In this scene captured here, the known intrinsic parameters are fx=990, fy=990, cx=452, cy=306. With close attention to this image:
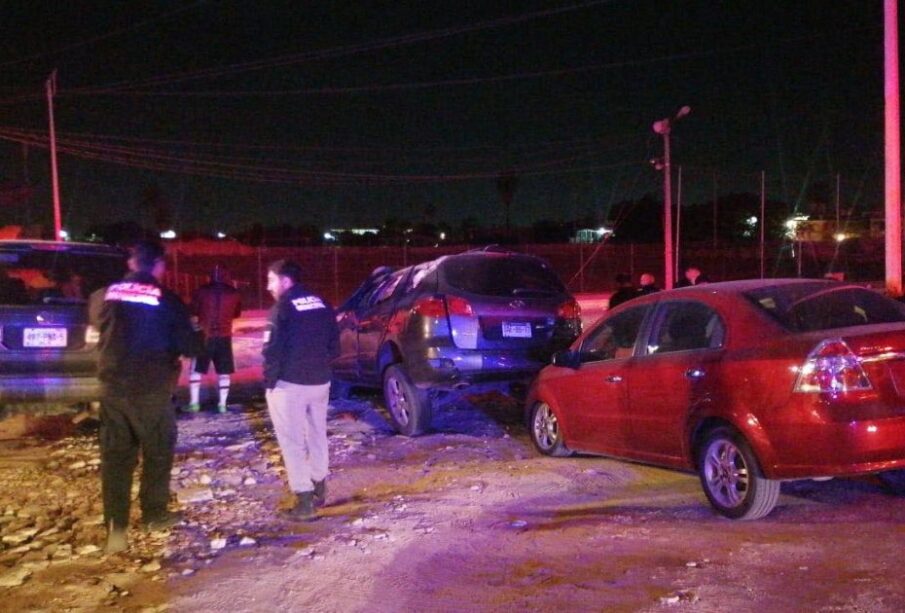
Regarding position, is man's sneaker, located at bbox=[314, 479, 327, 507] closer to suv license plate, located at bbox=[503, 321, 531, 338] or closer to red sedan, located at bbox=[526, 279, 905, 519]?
red sedan, located at bbox=[526, 279, 905, 519]

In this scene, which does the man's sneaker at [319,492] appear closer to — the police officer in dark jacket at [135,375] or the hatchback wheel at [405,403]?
the police officer in dark jacket at [135,375]

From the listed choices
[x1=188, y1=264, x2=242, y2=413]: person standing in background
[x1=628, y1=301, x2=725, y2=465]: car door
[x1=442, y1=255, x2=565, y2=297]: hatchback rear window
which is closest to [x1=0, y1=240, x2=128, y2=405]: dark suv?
[x1=188, y1=264, x2=242, y2=413]: person standing in background

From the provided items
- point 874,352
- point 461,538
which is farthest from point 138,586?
point 874,352

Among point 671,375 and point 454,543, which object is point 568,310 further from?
point 454,543

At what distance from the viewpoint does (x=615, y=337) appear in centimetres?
762

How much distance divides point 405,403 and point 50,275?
350cm

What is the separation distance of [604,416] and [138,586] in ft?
11.9

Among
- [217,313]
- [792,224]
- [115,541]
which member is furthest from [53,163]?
[792,224]

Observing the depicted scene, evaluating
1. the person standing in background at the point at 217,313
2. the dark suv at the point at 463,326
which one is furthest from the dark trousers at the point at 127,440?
the person standing in background at the point at 217,313

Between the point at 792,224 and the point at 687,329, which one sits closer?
the point at 687,329

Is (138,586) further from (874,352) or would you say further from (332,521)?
(874,352)

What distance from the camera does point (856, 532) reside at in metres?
5.77

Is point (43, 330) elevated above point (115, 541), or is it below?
above

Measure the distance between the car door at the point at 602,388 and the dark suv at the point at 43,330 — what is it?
167 inches
